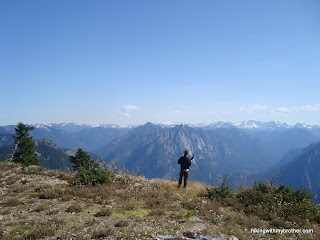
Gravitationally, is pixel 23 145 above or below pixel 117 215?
below

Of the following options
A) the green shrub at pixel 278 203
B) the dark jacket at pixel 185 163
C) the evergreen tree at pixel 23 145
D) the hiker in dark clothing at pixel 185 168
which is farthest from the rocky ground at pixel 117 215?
the evergreen tree at pixel 23 145

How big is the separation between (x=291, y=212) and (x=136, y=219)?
752cm

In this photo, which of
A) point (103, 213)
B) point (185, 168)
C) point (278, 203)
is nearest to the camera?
point (103, 213)

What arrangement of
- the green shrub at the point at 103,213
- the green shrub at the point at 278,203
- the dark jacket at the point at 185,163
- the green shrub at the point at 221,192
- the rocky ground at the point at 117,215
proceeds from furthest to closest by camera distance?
1. the dark jacket at the point at 185,163
2. the green shrub at the point at 221,192
3. the green shrub at the point at 278,203
4. the green shrub at the point at 103,213
5. the rocky ground at the point at 117,215

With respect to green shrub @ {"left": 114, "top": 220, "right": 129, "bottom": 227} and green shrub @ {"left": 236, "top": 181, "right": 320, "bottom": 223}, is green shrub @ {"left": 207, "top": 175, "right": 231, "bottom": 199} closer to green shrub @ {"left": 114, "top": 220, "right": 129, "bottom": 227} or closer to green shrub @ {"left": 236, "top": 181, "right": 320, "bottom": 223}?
green shrub @ {"left": 236, "top": 181, "right": 320, "bottom": 223}

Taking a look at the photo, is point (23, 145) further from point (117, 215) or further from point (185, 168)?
point (117, 215)

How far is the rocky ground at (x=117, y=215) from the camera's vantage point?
647 centimetres

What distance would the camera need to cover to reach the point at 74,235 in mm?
6273

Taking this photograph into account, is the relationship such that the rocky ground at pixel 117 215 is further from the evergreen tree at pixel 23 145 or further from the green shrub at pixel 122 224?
the evergreen tree at pixel 23 145

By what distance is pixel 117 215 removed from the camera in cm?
841

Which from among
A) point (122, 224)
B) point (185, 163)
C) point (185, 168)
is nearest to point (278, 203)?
point (185, 168)

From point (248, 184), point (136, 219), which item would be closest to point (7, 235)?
point (136, 219)

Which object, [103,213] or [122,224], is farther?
[103,213]

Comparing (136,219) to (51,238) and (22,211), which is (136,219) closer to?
(51,238)
